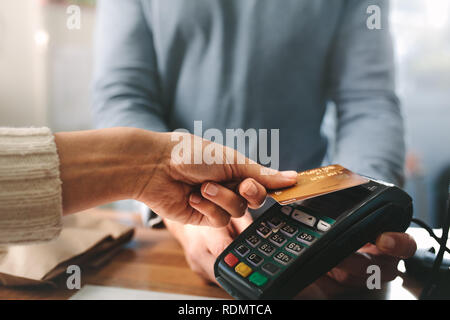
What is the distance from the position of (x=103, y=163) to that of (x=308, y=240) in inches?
8.5

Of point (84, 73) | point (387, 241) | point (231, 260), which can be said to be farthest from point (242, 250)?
point (84, 73)

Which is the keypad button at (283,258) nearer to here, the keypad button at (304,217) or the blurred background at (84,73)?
the keypad button at (304,217)

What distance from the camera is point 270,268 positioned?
11.3 inches

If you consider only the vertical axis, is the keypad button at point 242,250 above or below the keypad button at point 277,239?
below

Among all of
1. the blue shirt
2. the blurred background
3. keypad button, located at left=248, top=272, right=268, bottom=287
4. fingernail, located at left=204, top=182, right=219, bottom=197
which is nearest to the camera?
keypad button, located at left=248, top=272, right=268, bottom=287

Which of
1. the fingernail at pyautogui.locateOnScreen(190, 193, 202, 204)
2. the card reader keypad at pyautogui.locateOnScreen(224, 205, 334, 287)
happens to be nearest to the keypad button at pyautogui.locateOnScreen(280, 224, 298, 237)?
the card reader keypad at pyautogui.locateOnScreen(224, 205, 334, 287)

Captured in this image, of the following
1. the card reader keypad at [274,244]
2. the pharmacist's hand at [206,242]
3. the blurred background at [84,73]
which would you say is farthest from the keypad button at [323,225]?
the blurred background at [84,73]

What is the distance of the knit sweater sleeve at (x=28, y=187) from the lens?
0.93 feet

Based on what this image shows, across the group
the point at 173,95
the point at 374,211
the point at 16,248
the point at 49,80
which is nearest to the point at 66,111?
the point at 49,80

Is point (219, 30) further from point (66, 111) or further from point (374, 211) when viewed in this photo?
point (66, 111)

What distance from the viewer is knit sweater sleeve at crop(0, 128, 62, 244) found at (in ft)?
0.93

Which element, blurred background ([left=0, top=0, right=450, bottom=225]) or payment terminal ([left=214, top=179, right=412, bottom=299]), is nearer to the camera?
payment terminal ([left=214, top=179, right=412, bottom=299])

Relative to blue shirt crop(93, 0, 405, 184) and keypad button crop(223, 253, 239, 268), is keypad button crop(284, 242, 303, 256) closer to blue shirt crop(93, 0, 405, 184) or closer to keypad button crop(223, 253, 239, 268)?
keypad button crop(223, 253, 239, 268)

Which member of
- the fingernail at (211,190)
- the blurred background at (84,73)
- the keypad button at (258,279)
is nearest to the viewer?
the keypad button at (258,279)
